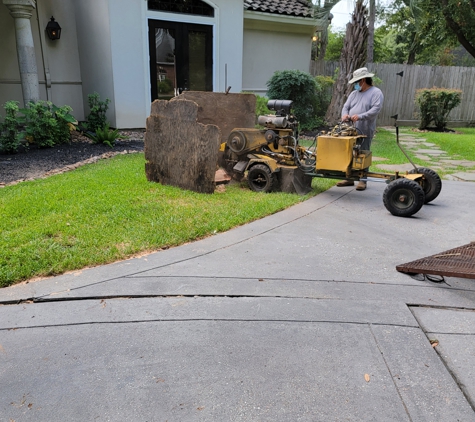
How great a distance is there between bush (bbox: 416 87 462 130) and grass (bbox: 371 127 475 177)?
1.02 m

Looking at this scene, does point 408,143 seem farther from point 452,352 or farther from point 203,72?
point 452,352

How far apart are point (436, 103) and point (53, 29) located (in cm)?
1218

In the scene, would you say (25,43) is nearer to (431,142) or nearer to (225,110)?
(225,110)

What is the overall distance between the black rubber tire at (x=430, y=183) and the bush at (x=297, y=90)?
666 centimetres

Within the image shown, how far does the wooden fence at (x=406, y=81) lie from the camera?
1597cm

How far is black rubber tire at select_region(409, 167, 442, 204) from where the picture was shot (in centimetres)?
550

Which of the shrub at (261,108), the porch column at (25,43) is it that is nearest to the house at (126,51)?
the porch column at (25,43)

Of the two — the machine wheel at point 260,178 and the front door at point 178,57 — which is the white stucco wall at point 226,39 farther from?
the machine wheel at point 260,178

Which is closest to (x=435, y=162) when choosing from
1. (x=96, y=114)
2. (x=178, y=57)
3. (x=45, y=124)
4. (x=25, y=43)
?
(x=178, y=57)

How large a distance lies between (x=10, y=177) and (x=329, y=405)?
621 cm

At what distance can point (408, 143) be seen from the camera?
37.8 feet

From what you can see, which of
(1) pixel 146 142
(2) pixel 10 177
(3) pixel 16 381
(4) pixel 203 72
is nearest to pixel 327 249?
(3) pixel 16 381

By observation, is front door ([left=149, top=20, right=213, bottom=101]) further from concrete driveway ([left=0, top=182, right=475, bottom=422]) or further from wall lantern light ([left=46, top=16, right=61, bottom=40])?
concrete driveway ([left=0, top=182, right=475, bottom=422])

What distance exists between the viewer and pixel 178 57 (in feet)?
36.9
